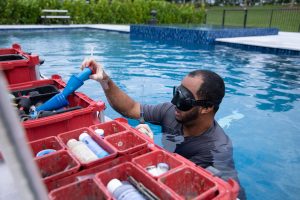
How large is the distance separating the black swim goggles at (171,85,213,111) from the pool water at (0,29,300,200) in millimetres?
2112

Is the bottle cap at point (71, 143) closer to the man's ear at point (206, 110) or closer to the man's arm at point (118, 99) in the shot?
the man's arm at point (118, 99)

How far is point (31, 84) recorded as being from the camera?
2777 mm

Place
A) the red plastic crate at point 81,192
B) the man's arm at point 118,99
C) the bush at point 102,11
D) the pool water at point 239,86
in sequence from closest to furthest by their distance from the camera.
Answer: the red plastic crate at point 81,192
the man's arm at point 118,99
the pool water at point 239,86
the bush at point 102,11

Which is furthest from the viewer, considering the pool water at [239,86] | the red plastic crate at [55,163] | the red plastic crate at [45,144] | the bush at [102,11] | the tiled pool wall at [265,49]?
the bush at [102,11]

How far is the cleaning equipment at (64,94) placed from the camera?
2201 mm

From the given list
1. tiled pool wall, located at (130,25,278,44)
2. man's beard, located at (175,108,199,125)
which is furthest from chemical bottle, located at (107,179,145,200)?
tiled pool wall, located at (130,25,278,44)

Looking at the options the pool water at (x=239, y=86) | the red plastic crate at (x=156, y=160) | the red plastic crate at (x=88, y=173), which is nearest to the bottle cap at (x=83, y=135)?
the red plastic crate at (x=88, y=173)

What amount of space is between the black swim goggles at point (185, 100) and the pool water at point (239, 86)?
2112mm

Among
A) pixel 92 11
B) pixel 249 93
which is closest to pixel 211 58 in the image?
pixel 249 93

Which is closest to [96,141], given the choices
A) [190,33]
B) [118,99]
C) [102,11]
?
[118,99]

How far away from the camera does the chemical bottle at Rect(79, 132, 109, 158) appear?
1.49 metres

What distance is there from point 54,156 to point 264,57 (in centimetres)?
1053

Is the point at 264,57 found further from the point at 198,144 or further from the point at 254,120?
the point at 198,144

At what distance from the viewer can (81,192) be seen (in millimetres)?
1224
